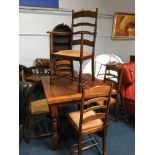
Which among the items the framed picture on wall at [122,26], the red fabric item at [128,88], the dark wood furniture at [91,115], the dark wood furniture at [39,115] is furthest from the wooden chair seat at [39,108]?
the framed picture on wall at [122,26]

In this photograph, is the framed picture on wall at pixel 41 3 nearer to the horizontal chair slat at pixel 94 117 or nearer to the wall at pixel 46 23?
the wall at pixel 46 23

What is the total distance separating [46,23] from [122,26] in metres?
2.12

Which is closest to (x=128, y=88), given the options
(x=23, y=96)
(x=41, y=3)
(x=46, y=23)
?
(x=23, y=96)

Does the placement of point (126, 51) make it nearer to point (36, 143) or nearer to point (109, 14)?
point (109, 14)

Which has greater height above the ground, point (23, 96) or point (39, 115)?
point (23, 96)

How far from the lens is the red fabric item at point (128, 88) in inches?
114

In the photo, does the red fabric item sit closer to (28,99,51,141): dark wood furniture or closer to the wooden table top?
the wooden table top

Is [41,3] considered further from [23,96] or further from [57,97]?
[23,96]

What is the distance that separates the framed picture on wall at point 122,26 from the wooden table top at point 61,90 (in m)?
3.01

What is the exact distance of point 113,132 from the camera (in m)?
2.67

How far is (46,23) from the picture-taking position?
14.7ft

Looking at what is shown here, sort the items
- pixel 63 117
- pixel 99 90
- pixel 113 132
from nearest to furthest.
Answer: pixel 99 90
pixel 113 132
pixel 63 117
